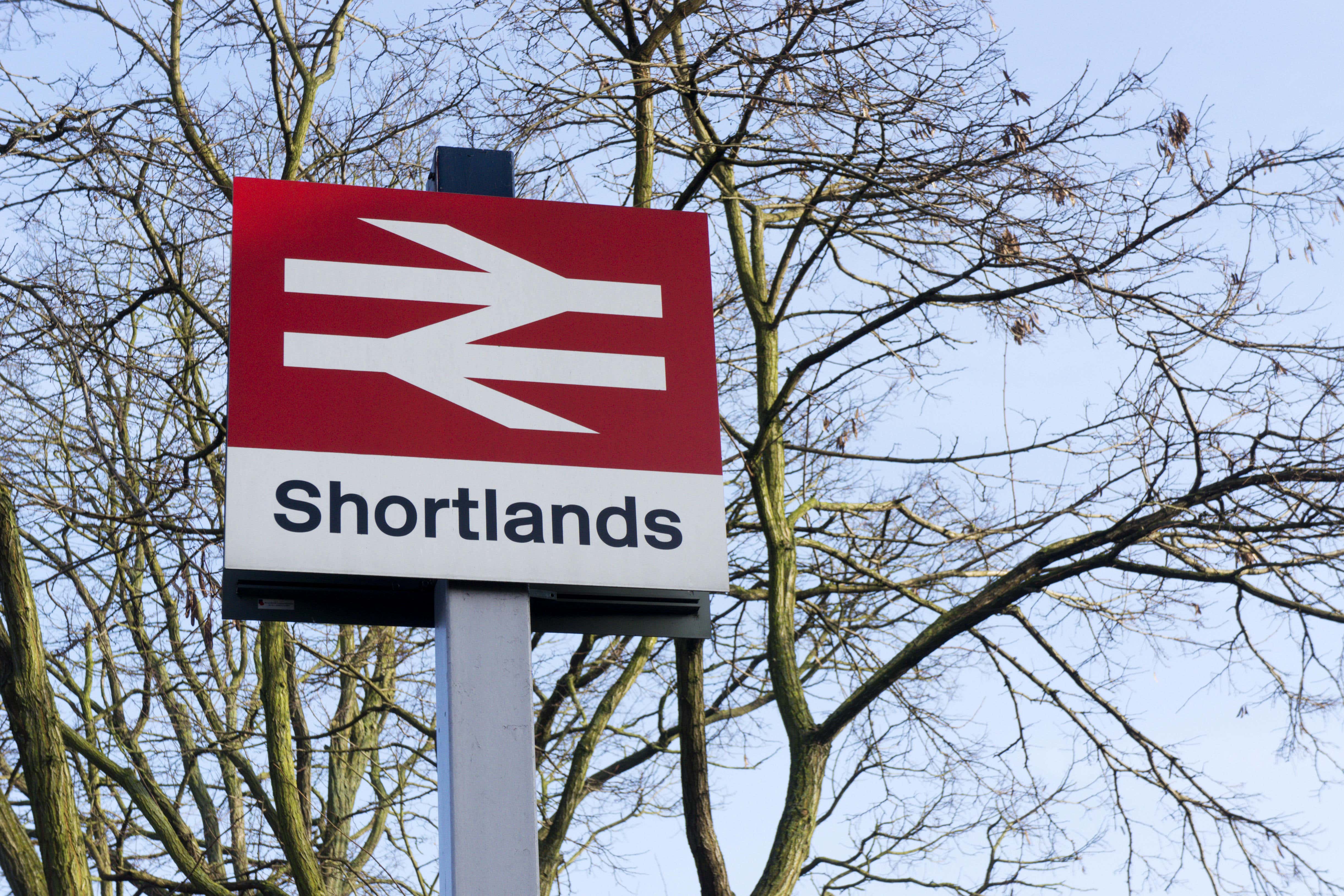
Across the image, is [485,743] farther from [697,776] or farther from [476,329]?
[697,776]

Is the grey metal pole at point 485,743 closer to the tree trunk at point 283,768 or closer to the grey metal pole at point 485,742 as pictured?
the grey metal pole at point 485,742

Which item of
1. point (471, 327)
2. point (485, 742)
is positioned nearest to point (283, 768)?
point (471, 327)

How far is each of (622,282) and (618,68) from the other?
307 cm

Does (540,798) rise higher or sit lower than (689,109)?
lower

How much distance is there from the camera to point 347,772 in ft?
32.1

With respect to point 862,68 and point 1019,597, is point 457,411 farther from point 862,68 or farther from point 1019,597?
point 1019,597

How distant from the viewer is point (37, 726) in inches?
265

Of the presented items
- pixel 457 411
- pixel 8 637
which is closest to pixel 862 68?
pixel 457 411

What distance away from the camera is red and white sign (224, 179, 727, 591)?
3484 millimetres

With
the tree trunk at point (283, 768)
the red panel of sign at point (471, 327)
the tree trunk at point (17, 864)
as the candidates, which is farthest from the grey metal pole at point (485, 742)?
the tree trunk at point (283, 768)

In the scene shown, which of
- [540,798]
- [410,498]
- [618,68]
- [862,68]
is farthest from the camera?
[540,798]

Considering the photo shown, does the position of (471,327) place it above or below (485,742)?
above

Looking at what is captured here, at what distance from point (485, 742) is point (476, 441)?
2.34 feet

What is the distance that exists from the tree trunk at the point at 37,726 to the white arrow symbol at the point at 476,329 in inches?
151
